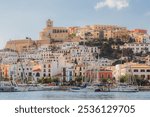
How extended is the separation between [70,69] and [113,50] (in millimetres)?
3798

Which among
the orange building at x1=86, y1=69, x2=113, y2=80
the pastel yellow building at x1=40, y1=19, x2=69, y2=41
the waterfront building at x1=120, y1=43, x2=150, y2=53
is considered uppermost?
the pastel yellow building at x1=40, y1=19, x2=69, y2=41

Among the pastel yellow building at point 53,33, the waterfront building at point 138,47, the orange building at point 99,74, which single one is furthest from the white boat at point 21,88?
the pastel yellow building at point 53,33

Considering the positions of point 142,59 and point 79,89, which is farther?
point 142,59

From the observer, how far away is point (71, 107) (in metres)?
3.51

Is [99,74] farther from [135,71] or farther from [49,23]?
[49,23]

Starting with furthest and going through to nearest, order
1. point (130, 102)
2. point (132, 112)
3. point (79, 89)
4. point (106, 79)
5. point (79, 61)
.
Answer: point (79, 61), point (106, 79), point (79, 89), point (130, 102), point (132, 112)

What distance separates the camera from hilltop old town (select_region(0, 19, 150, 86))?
1461cm

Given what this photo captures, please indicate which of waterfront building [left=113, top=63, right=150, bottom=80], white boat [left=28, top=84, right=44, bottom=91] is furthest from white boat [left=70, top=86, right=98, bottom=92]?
waterfront building [left=113, top=63, right=150, bottom=80]

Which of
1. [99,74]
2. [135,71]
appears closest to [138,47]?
[135,71]

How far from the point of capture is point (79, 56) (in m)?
18.6

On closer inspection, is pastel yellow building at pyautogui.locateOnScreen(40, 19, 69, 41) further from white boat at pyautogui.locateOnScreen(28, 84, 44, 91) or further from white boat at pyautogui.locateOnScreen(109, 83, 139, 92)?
white boat at pyautogui.locateOnScreen(109, 83, 139, 92)

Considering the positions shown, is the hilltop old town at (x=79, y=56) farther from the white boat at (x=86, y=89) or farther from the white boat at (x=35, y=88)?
the white boat at (x=86, y=89)

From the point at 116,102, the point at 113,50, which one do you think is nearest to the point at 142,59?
the point at 113,50

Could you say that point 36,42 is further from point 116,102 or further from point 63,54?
point 116,102
